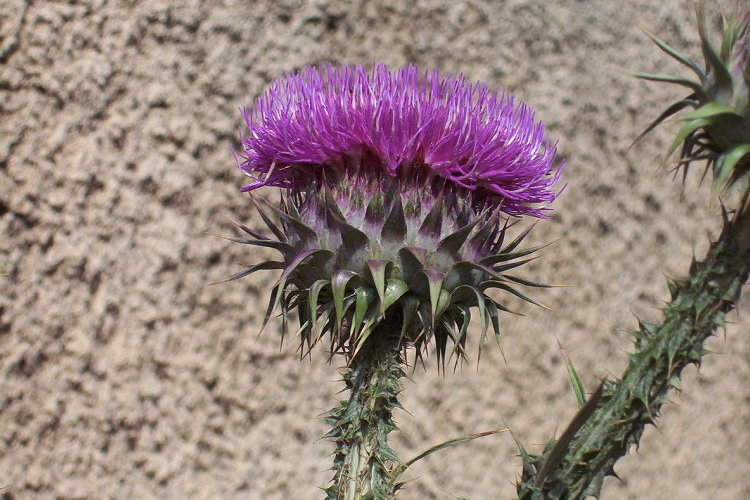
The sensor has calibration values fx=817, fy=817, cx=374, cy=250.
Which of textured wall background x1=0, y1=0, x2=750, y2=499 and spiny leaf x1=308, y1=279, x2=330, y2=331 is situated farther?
textured wall background x1=0, y1=0, x2=750, y2=499

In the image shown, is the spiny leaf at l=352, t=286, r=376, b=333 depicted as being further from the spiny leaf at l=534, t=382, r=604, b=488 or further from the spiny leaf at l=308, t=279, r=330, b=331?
the spiny leaf at l=534, t=382, r=604, b=488

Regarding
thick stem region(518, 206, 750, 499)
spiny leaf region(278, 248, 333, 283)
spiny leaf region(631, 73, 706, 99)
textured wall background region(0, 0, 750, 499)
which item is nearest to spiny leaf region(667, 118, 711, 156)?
spiny leaf region(631, 73, 706, 99)

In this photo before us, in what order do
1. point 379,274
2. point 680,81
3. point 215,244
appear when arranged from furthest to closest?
point 215,244
point 680,81
point 379,274

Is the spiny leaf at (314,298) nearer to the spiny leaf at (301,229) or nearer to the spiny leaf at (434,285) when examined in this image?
the spiny leaf at (301,229)

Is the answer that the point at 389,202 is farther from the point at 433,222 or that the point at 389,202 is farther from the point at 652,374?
the point at 652,374

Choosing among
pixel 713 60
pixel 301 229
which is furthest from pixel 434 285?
pixel 713 60

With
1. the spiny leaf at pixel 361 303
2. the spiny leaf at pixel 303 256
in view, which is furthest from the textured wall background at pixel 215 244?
the spiny leaf at pixel 361 303
